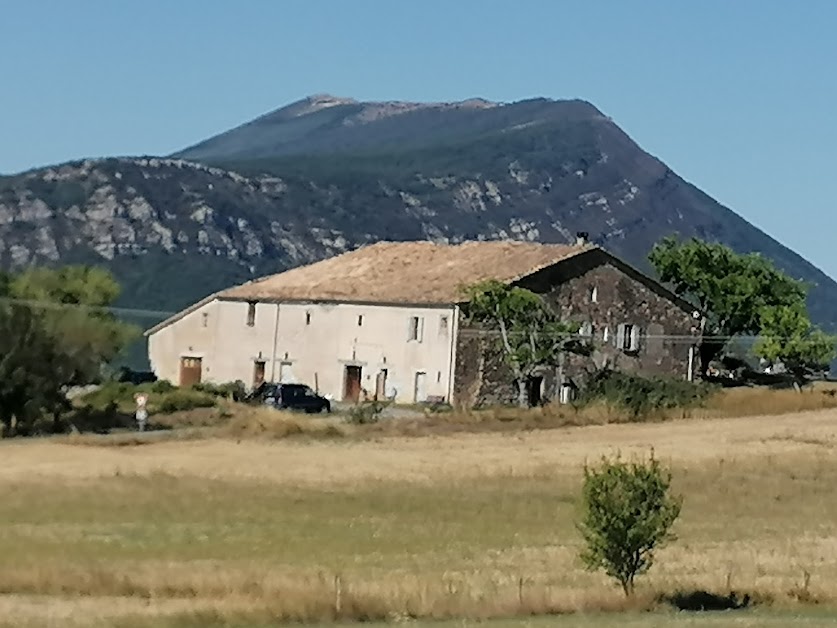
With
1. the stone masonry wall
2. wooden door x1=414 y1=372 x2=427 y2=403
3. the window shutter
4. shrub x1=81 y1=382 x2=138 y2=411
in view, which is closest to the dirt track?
the stone masonry wall

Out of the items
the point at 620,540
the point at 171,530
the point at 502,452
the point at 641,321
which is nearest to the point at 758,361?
the point at 641,321

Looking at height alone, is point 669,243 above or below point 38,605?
above

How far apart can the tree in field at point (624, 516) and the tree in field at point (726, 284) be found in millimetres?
76351

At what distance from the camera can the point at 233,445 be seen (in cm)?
5028

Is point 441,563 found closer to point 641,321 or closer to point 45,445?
point 45,445

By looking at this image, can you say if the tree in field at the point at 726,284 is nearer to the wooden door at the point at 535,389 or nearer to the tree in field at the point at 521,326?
the wooden door at the point at 535,389

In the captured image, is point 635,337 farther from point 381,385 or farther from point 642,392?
point 381,385

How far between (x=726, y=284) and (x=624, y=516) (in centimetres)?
7894

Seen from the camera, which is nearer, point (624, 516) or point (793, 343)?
point (624, 516)

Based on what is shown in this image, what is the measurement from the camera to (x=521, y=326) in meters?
71.4

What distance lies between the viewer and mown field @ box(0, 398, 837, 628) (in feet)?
73.4

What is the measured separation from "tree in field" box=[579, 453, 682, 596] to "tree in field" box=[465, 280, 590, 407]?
45641 mm

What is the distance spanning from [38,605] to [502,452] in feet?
93.9

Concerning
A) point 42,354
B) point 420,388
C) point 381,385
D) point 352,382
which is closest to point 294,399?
point 420,388
